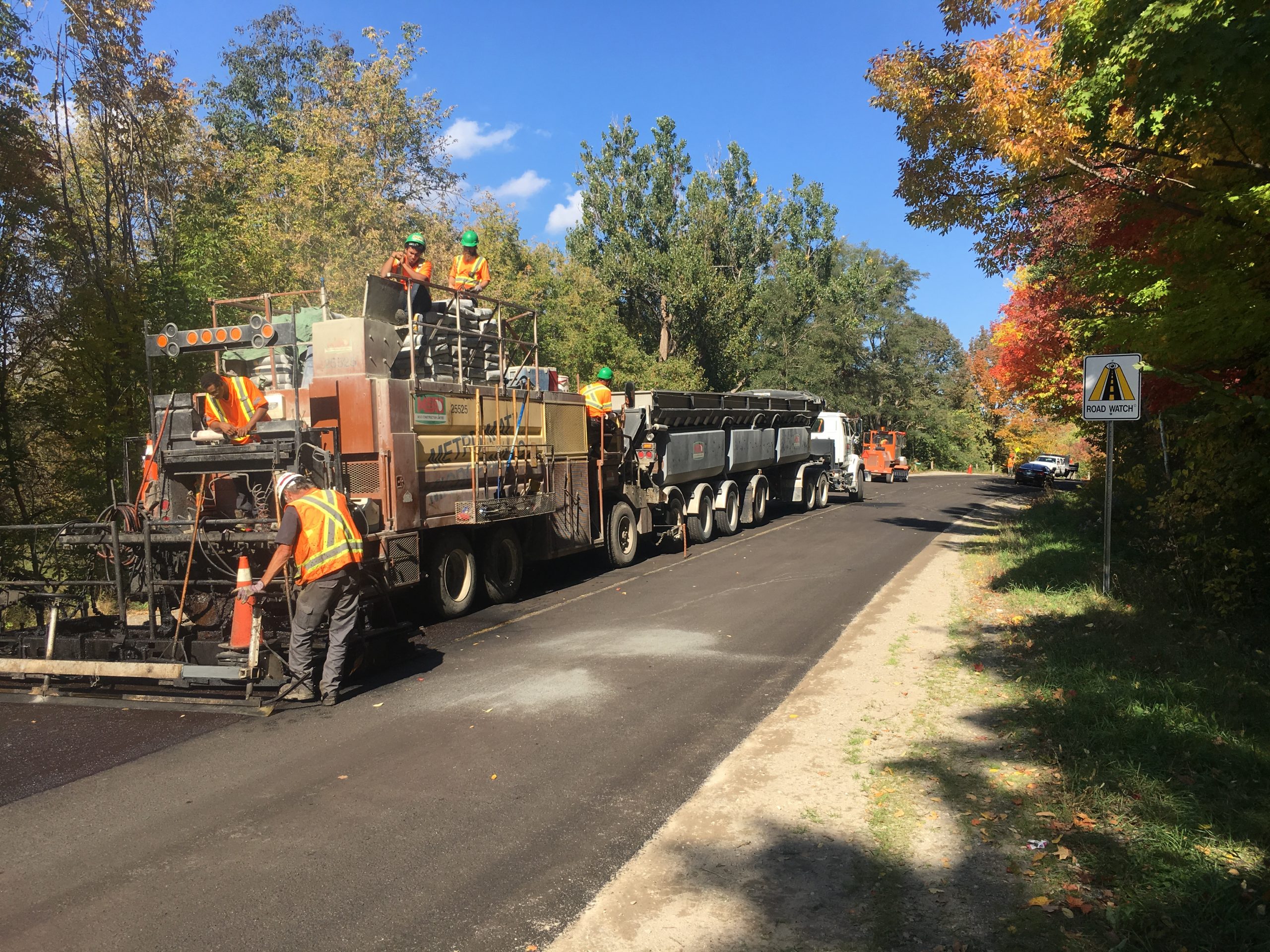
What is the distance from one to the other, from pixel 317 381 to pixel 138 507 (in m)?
1.99

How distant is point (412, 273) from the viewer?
961 centimetres

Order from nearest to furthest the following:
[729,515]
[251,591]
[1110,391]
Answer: [251,591] → [1110,391] → [729,515]

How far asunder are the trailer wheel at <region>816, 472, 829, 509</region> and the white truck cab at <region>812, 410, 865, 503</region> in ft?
2.84

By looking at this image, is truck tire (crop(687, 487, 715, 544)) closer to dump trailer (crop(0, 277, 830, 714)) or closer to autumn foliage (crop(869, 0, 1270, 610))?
dump trailer (crop(0, 277, 830, 714))

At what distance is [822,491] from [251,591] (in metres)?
20.2

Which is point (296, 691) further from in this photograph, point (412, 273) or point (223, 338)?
point (412, 273)

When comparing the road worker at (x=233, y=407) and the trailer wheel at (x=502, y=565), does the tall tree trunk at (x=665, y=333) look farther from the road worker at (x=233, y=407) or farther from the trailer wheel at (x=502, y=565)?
the road worker at (x=233, y=407)

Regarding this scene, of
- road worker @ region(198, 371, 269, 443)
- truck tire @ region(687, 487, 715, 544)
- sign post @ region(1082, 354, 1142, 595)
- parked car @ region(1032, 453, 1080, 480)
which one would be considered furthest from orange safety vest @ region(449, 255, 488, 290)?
parked car @ region(1032, 453, 1080, 480)

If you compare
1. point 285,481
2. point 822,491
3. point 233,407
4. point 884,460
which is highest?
point 233,407

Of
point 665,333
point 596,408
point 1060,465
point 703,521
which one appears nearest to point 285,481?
point 596,408

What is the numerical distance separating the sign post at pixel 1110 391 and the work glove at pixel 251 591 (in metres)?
7.88

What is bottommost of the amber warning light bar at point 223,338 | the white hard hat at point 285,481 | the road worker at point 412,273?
the white hard hat at point 285,481

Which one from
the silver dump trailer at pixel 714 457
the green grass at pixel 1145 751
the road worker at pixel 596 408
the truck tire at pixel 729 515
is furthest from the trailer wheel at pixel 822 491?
the green grass at pixel 1145 751

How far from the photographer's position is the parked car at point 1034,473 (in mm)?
35406
